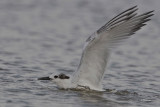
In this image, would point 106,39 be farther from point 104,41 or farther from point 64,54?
point 64,54

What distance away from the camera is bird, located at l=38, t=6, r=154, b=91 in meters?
10.2

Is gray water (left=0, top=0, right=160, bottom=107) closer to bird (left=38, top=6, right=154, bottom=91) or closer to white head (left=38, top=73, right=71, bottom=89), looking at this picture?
white head (left=38, top=73, right=71, bottom=89)

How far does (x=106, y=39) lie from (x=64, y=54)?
3.78 metres

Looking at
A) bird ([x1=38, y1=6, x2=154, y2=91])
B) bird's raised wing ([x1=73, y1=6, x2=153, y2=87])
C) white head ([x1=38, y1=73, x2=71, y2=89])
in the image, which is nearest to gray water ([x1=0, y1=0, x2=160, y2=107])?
white head ([x1=38, y1=73, x2=71, y2=89])

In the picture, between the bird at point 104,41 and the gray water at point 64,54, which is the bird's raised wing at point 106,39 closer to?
the bird at point 104,41

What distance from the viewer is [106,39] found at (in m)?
10.3

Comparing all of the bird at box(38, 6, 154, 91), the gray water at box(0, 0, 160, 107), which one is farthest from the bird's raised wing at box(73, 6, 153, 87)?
the gray water at box(0, 0, 160, 107)

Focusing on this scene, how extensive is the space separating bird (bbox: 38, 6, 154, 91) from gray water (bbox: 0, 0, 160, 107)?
368 mm

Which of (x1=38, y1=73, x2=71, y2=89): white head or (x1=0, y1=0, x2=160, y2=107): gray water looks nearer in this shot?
(x1=0, y1=0, x2=160, y2=107): gray water

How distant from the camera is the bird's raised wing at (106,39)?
1019 centimetres

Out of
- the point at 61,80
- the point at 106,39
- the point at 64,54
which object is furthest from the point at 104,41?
the point at 64,54

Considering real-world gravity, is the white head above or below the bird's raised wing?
below

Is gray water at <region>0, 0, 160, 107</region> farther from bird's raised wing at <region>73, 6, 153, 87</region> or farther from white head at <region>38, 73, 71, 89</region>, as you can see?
bird's raised wing at <region>73, 6, 153, 87</region>

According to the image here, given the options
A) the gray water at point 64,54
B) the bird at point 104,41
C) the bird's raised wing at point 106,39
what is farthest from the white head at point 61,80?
the bird's raised wing at point 106,39
